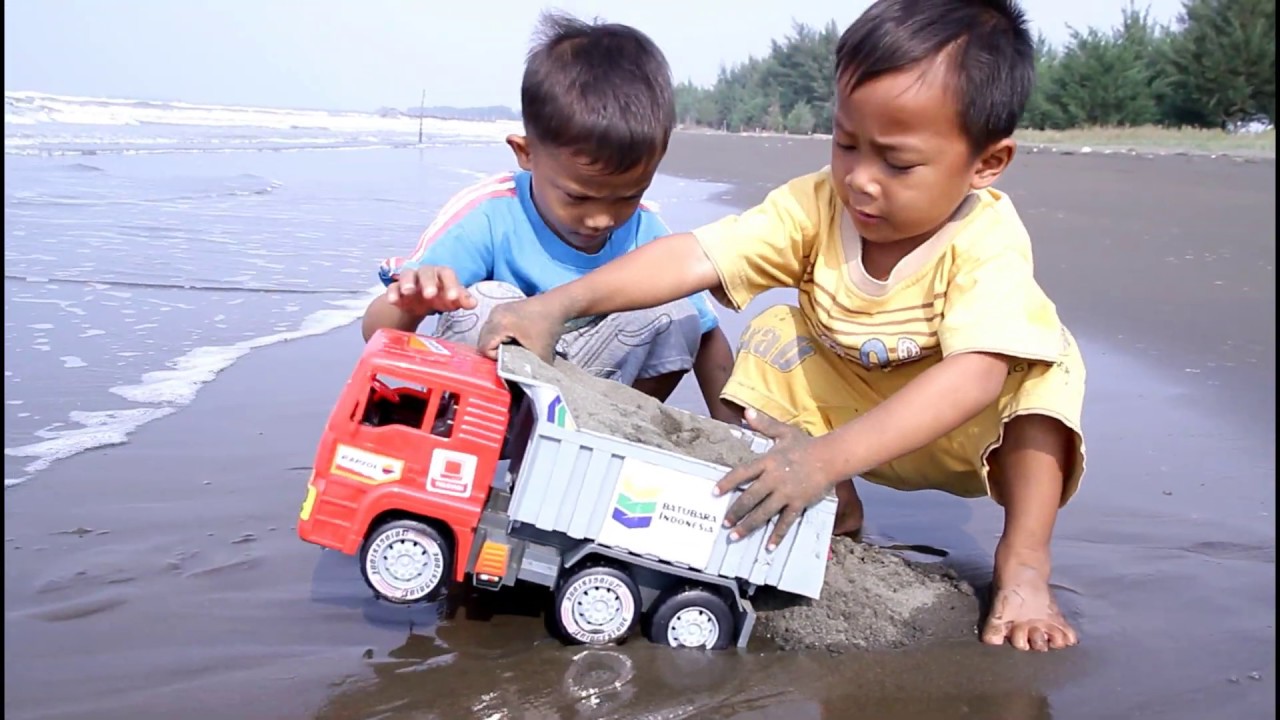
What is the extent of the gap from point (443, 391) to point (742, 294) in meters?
0.89

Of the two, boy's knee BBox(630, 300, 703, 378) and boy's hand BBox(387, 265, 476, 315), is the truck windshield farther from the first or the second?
boy's knee BBox(630, 300, 703, 378)

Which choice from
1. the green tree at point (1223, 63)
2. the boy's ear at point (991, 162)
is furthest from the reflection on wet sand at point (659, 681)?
the green tree at point (1223, 63)

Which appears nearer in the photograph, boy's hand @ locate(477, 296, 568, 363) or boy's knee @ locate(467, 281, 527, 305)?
boy's hand @ locate(477, 296, 568, 363)

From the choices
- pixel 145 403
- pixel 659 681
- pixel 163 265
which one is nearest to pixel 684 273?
pixel 659 681

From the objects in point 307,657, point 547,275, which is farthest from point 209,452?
point 307,657

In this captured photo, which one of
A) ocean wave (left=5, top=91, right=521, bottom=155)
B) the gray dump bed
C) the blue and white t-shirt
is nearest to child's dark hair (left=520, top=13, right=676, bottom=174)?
the blue and white t-shirt

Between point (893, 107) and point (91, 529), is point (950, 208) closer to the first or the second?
point (893, 107)

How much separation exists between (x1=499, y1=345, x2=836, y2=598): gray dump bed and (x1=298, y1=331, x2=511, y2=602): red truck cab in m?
0.09

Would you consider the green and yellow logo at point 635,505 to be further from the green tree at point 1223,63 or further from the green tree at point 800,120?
the green tree at point 800,120

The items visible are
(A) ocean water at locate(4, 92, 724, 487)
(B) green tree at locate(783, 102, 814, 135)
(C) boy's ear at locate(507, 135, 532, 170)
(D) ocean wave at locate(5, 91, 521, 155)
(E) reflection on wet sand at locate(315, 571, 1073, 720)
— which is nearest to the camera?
(E) reflection on wet sand at locate(315, 571, 1073, 720)

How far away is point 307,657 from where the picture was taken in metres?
2.07

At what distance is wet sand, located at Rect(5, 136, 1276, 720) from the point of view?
1947 millimetres

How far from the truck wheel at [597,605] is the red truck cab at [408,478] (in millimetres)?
179

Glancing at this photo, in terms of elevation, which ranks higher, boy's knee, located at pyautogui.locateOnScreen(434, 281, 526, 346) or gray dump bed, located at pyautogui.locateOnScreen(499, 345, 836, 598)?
boy's knee, located at pyautogui.locateOnScreen(434, 281, 526, 346)
